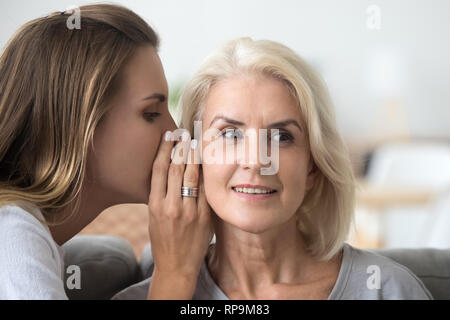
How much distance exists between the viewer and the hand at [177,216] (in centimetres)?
148

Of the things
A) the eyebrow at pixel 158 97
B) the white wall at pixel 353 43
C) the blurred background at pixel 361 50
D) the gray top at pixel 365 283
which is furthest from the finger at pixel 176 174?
the white wall at pixel 353 43

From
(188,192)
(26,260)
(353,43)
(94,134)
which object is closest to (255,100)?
(188,192)

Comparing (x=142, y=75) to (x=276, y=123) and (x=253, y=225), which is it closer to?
(x=276, y=123)

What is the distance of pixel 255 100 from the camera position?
1.41 m

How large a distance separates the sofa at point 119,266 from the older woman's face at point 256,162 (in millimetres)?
402

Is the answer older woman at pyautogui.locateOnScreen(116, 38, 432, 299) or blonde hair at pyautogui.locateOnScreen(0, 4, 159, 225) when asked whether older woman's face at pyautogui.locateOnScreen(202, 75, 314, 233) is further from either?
blonde hair at pyautogui.locateOnScreen(0, 4, 159, 225)

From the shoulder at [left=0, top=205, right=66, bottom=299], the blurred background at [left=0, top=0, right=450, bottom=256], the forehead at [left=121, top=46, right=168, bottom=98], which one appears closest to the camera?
the shoulder at [left=0, top=205, right=66, bottom=299]

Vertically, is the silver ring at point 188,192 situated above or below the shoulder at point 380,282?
above

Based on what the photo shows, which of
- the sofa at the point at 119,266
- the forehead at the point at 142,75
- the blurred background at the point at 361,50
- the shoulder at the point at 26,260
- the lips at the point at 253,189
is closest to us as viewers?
the shoulder at the point at 26,260

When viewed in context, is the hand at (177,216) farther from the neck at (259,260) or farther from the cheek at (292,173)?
the cheek at (292,173)

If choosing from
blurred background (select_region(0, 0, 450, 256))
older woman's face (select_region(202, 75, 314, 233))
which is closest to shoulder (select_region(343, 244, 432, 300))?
older woman's face (select_region(202, 75, 314, 233))

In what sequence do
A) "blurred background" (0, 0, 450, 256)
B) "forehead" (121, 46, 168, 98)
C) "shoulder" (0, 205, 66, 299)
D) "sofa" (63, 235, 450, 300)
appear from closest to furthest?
1. "shoulder" (0, 205, 66, 299)
2. "forehead" (121, 46, 168, 98)
3. "sofa" (63, 235, 450, 300)
4. "blurred background" (0, 0, 450, 256)

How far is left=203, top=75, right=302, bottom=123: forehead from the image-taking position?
1394 mm
